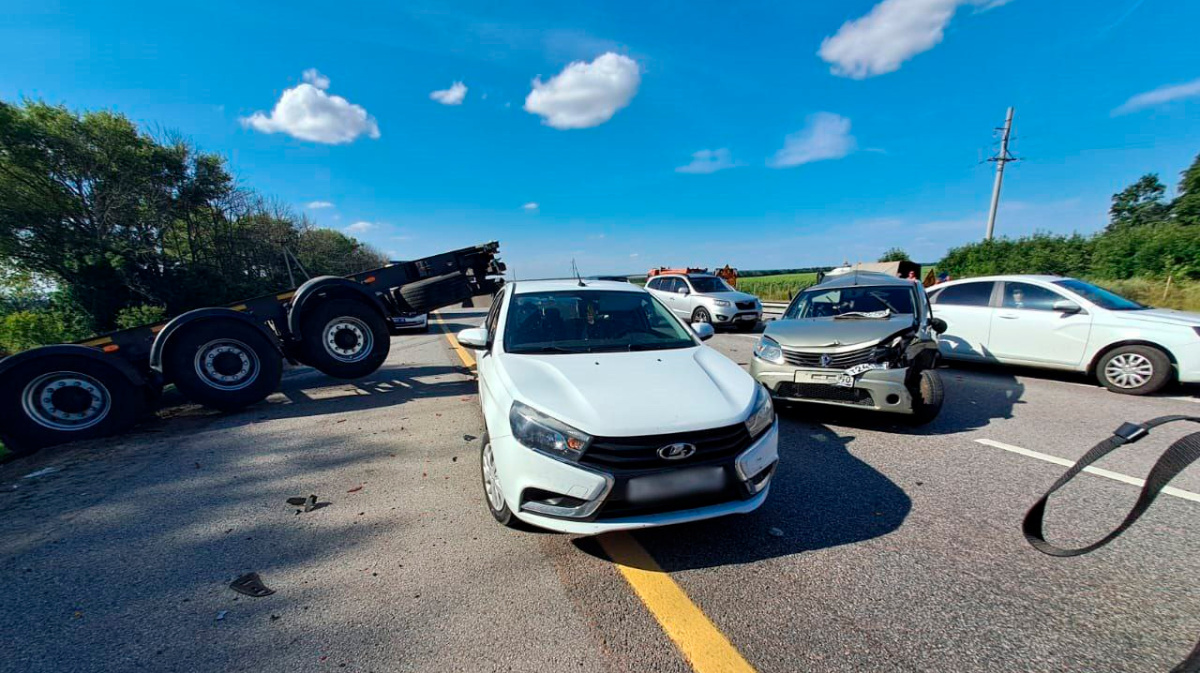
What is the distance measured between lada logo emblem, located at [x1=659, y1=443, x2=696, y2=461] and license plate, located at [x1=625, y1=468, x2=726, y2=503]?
71 mm

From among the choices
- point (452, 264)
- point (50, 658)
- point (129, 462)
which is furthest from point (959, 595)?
point (452, 264)

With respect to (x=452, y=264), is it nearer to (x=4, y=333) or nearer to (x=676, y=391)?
(x=676, y=391)

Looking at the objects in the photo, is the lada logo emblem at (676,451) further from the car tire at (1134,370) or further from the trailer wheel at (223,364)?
the car tire at (1134,370)

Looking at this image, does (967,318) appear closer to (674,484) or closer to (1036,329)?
(1036,329)

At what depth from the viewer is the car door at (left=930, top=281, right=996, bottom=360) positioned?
6.47 m

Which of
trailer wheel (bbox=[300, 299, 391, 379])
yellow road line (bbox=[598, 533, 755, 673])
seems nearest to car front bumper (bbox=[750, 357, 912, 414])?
yellow road line (bbox=[598, 533, 755, 673])

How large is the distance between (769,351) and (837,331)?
0.71 meters

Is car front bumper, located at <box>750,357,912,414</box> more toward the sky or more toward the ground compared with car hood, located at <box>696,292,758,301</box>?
more toward the ground

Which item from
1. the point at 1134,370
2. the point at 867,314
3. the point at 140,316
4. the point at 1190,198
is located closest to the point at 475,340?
the point at 867,314

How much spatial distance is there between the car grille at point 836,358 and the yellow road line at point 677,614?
113 inches

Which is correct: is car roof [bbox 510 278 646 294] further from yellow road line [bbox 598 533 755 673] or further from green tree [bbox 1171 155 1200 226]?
green tree [bbox 1171 155 1200 226]

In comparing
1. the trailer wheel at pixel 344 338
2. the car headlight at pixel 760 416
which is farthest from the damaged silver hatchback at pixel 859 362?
the trailer wheel at pixel 344 338

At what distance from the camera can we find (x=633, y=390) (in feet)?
8.13

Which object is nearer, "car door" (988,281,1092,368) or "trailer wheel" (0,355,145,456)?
"trailer wheel" (0,355,145,456)
